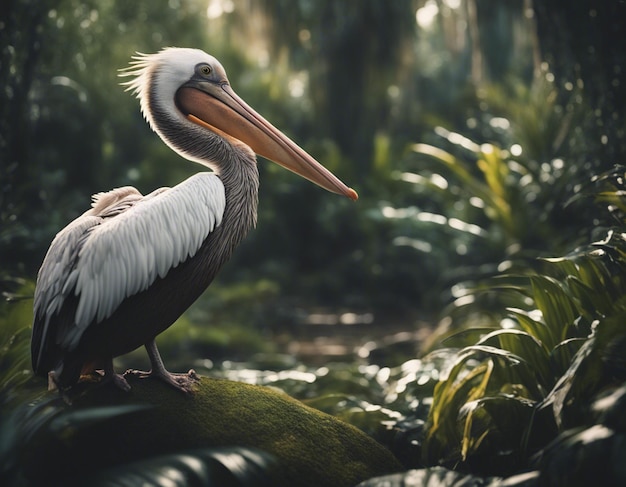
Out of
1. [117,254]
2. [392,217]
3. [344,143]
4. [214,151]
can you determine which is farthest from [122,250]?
[344,143]

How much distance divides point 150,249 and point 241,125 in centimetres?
80

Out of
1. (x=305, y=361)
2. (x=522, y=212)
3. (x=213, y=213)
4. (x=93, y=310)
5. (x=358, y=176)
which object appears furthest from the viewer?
(x=358, y=176)

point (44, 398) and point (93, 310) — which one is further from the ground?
point (93, 310)

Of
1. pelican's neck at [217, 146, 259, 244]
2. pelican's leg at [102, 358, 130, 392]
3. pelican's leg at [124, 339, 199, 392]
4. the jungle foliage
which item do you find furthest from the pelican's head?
the jungle foliage

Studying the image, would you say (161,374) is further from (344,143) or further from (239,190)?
(344,143)

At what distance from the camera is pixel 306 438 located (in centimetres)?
284

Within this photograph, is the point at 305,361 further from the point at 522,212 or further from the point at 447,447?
the point at 447,447

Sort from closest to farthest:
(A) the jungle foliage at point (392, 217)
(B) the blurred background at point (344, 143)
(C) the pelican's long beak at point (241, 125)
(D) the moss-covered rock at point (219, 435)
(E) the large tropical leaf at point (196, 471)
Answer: (E) the large tropical leaf at point (196, 471)
(D) the moss-covered rock at point (219, 435)
(A) the jungle foliage at point (392, 217)
(C) the pelican's long beak at point (241, 125)
(B) the blurred background at point (344, 143)

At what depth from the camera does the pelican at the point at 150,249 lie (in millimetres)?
2631

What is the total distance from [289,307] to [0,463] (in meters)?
7.14

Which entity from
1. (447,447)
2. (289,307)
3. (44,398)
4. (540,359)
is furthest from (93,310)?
(289,307)

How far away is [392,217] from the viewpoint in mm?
7336

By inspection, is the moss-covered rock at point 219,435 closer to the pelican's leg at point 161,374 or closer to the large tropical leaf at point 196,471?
the pelican's leg at point 161,374

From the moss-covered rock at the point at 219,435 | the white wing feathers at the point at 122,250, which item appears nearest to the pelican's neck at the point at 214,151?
the white wing feathers at the point at 122,250
